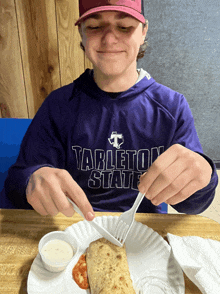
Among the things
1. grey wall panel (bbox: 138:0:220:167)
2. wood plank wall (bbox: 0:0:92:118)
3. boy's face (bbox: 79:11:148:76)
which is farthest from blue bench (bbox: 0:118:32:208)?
grey wall panel (bbox: 138:0:220:167)

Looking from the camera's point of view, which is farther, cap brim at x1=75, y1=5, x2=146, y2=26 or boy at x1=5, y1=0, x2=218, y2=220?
boy at x1=5, y1=0, x2=218, y2=220

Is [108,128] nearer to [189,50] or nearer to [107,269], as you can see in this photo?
[107,269]

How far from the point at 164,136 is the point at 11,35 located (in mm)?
1476

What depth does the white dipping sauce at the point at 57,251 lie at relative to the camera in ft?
2.23

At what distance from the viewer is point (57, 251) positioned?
27.6 inches

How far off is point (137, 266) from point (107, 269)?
0.10m

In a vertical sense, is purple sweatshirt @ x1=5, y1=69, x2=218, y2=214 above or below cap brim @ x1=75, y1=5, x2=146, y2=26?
below

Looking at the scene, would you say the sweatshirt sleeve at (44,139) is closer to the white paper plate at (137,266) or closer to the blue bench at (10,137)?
the blue bench at (10,137)

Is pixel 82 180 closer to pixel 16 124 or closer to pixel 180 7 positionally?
pixel 16 124

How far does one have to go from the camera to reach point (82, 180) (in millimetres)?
1123

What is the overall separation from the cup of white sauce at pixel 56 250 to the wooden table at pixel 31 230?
63 millimetres

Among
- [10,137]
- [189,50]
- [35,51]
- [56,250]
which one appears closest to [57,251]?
[56,250]

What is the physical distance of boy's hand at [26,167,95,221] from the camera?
2.42 feet

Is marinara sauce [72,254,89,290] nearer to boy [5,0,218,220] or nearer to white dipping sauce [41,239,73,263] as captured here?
white dipping sauce [41,239,73,263]
